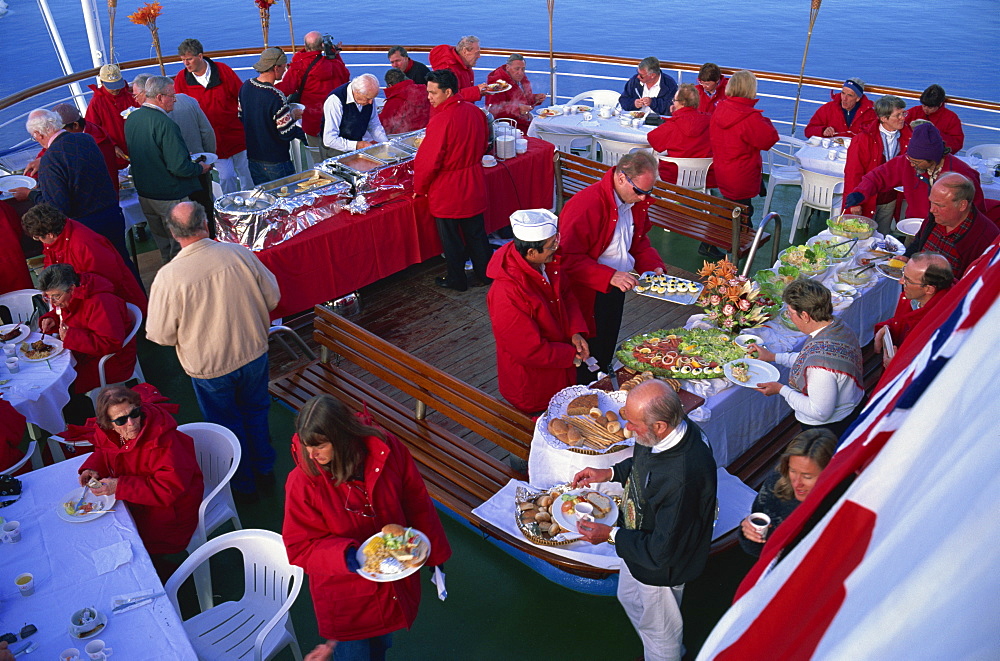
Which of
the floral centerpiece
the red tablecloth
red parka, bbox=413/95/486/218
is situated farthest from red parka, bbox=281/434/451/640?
red parka, bbox=413/95/486/218

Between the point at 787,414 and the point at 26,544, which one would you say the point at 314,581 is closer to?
the point at 26,544

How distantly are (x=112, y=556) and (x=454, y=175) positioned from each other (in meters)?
4.21

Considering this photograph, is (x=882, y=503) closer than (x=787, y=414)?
Yes

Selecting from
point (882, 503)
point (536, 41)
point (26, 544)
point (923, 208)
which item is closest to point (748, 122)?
point (923, 208)

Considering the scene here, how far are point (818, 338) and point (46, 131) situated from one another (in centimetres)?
567

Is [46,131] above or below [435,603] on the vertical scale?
above

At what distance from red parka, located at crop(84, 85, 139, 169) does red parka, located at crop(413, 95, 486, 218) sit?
3.04 m

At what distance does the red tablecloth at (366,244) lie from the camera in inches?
250

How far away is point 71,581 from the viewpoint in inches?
130

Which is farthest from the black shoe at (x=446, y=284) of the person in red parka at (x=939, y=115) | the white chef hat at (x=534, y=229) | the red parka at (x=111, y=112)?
the person in red parka at (x=939, y=115)

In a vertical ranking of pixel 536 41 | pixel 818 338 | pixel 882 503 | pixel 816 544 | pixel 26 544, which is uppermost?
pixel 882 503

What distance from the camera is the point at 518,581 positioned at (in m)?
4.27

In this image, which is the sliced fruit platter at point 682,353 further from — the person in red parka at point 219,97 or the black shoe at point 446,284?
the person in red parka at point 219,97

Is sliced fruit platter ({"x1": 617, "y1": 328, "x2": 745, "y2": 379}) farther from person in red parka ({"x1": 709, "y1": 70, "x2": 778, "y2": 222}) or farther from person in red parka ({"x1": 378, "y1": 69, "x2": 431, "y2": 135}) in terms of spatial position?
person in red parka ({"x1": 378, "y1": 69, "x2": 431, "y2": 135})
